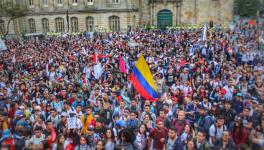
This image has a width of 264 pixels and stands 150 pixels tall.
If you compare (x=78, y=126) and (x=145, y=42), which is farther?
(x=145, y=42)

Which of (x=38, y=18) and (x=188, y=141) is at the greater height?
(x=38, y=18)

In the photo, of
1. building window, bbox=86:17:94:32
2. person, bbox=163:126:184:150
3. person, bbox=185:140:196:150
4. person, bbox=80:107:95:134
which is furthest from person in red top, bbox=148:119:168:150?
building window, bbox=86:17:94:32

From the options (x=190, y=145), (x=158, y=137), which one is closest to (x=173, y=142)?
(x=158, y=137)

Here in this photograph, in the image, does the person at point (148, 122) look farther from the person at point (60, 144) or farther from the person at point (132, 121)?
the person at point (60, 144)

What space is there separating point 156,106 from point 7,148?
196 inches

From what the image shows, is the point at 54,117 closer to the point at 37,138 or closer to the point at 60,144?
the point at 37,138

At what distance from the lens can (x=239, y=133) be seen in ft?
24.0

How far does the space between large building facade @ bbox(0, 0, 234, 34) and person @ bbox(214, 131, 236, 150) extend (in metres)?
33.9

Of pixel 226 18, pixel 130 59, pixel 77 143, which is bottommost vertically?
pixel 77 143

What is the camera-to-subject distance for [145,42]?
24484mm

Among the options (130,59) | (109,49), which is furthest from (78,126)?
(109,49)

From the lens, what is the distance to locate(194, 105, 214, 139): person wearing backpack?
8084mm

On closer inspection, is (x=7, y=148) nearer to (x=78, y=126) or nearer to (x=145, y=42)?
(x=78, y=126)

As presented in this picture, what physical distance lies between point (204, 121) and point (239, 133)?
1.18 m
